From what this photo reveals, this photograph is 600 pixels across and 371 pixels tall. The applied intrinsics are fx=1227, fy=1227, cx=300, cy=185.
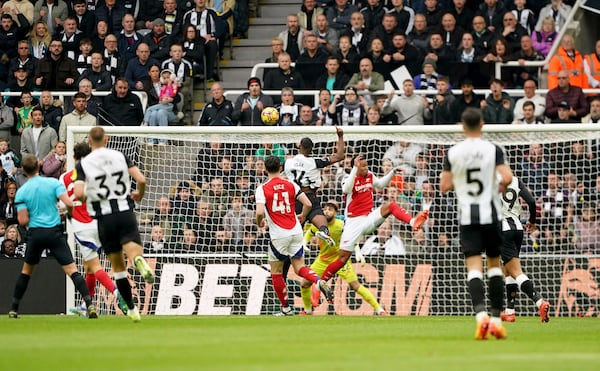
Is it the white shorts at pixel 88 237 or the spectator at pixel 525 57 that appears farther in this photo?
the spectator at pixel 525 57

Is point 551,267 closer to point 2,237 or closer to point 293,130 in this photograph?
point 293,130

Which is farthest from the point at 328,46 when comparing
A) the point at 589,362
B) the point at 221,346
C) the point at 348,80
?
the point at 589,362

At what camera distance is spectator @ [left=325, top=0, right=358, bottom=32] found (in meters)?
25.2

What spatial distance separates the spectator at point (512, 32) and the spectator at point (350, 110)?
3415 mm

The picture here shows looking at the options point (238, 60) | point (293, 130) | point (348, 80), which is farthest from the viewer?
point (238, 60)

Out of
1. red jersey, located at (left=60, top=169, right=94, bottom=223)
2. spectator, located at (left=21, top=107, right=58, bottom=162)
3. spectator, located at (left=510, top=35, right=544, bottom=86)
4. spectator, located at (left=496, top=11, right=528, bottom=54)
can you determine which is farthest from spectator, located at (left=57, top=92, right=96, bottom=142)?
spectator, located at (left=510, top=35, right=544, bottom=86)

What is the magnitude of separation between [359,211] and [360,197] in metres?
0.22

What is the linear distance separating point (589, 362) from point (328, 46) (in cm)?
1569

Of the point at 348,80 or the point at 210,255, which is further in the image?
the point at 348,80

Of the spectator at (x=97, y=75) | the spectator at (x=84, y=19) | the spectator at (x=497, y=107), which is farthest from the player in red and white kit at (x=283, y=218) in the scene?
the spectator at (x=84, y=19)

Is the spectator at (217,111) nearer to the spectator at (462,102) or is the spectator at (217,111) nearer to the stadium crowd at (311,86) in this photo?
the stadium crowd at (311,86)

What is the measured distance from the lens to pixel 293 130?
19766 millimetres

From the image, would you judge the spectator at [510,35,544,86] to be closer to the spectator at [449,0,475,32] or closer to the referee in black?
the spectator at [449,0,475,32]

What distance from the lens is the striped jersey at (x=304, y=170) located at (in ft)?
61.7
